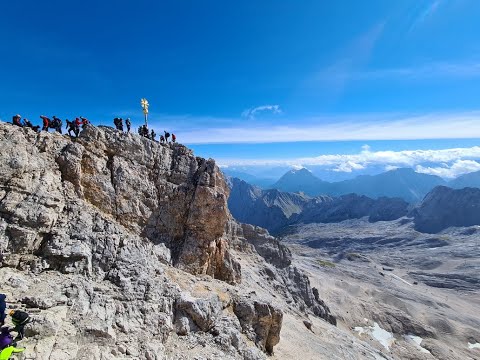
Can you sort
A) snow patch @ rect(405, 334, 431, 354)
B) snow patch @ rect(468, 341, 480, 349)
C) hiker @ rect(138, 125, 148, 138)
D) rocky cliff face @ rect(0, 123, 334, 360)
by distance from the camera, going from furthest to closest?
snow patch @ rect(468, 341, 480, 349) < snow patch @ rect(405, 334, 431, 354) < hiker @ rect(138, 125, 148, 138) < rocky cliff face @ rect(0, 123, 334, 360)

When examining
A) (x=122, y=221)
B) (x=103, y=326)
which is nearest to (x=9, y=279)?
(x=103, y=326)

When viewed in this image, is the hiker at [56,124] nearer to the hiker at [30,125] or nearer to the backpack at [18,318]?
the hiker at [30,125]

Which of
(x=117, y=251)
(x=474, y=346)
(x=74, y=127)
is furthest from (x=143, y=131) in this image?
(x=474, y=346)

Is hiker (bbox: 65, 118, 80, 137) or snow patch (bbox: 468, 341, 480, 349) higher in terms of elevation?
hiker (bbox: 65, 118, 80, 137)

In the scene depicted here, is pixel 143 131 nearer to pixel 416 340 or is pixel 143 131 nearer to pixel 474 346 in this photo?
pixel 416 340

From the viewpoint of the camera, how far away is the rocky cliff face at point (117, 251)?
88.9ft

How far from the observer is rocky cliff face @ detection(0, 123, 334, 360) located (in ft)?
88.9

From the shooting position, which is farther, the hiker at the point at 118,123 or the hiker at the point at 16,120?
the hiker at the point at 118,123

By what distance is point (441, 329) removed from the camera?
448 feet

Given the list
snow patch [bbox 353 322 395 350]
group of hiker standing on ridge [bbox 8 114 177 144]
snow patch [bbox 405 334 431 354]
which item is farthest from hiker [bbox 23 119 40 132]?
snow patch [bbox 405 334 431 354]

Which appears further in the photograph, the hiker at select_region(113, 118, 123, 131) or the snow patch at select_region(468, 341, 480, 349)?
the snow patch at select_region(468, 341, 480, 349)

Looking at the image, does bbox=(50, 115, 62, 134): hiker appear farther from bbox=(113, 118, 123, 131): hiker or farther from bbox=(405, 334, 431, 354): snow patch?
bbox=(405, 334, 431, 354): snow patch

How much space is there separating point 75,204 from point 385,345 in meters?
110

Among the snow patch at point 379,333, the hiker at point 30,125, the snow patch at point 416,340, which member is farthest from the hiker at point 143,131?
the snow patch at point 416,340
